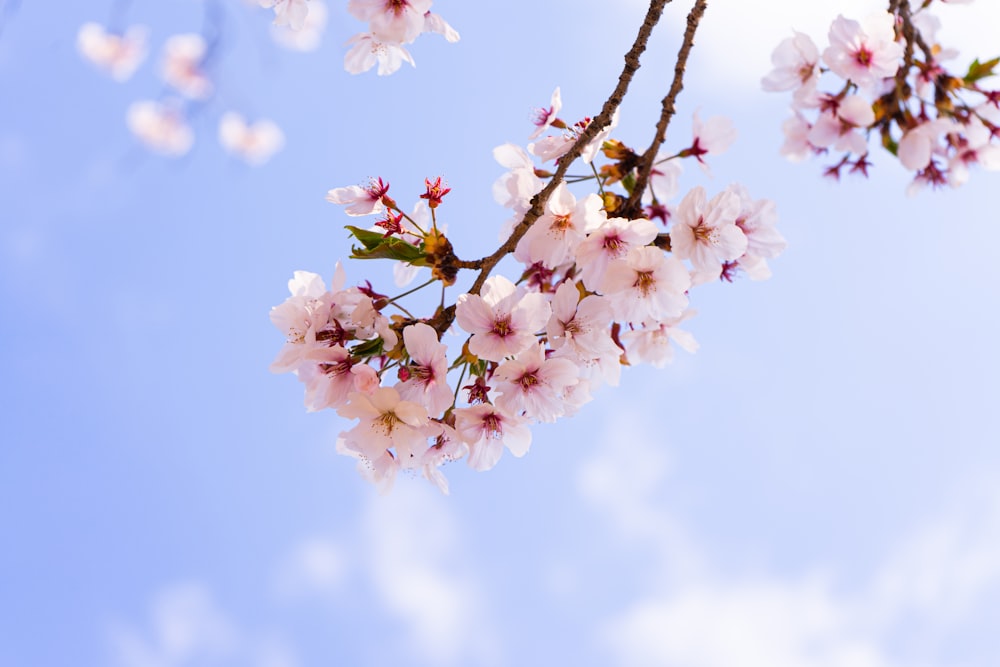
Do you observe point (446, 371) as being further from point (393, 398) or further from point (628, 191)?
point (628, 191)

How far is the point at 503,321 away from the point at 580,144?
0.41 m

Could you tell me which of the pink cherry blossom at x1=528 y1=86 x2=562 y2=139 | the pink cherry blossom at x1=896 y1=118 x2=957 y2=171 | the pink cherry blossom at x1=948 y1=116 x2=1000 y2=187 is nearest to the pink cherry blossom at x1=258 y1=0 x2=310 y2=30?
the pink cherry blossom at x1=528 y1=86 x2=562 y2=139

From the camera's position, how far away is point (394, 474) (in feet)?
6.09

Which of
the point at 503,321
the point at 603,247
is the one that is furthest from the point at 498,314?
the point at 603,247

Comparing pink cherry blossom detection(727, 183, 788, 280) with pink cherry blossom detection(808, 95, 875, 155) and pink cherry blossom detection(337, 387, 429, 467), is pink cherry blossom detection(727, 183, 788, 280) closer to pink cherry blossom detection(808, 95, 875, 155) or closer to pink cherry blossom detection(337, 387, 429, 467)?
pink cherry blossom detection(808, 95, 875, 155)

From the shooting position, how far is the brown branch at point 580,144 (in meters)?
1.64

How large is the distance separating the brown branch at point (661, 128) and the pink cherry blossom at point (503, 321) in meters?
0.39

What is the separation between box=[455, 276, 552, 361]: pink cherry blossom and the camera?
1646mm

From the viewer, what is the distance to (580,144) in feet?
5.57

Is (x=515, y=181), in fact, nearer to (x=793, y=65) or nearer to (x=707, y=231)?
(x=707, y=231)

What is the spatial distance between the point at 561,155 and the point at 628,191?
0.20 meters

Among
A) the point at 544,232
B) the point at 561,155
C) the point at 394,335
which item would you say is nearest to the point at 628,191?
the point at 561,155

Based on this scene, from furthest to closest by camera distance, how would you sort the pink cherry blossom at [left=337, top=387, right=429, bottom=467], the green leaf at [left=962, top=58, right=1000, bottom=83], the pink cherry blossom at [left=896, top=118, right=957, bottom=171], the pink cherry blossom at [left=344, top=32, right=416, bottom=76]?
the pink cherry blossom at [left=344, top=32, right=416, bottom=76]
the green leaf at [left=962, top=58, right=1000, bottom=83]
the pink cherry blossom at [left=896, top=118, right=957, bottom=171]
the pink cherry blossom at [left=337, top=387, right=429, bottom=467]

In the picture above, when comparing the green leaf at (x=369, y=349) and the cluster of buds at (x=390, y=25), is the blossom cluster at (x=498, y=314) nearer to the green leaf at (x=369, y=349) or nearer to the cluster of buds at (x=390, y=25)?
the green leaf at (x=369, y=349)
